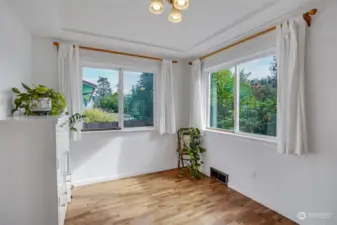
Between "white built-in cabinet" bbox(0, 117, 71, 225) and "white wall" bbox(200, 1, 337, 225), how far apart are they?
2492mm

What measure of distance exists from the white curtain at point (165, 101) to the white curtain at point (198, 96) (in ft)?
1.44

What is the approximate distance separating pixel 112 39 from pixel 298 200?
3303mm

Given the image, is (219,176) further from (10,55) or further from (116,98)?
(10,55)

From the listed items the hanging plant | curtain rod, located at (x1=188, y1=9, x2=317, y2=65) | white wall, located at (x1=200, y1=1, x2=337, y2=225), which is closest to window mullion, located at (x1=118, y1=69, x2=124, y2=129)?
curtain rod, located at (x1=188, y1=9, x2=317, y2=65)

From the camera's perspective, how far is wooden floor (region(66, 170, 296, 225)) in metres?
2.21

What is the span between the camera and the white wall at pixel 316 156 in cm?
185

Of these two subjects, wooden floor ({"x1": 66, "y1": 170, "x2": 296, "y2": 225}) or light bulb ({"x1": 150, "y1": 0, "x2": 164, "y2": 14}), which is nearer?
light bulb ({"x1": 150, "y1": 0, "x2": 164, "y2": 14})

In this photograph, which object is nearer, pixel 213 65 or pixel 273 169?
pixel 273 169

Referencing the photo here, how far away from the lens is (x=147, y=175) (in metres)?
3.66

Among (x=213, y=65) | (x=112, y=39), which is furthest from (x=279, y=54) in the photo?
(x=112, y=39)

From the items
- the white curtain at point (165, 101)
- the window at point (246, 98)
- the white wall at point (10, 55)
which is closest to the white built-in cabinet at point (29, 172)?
the white wall at point (10, 55)

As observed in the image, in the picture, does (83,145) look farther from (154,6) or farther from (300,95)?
(300,95)

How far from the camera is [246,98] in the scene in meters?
2.96

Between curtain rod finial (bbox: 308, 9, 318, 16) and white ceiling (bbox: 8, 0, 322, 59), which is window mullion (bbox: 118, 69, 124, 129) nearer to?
white ceiling (bbox: 8, 0, 322, 59)
